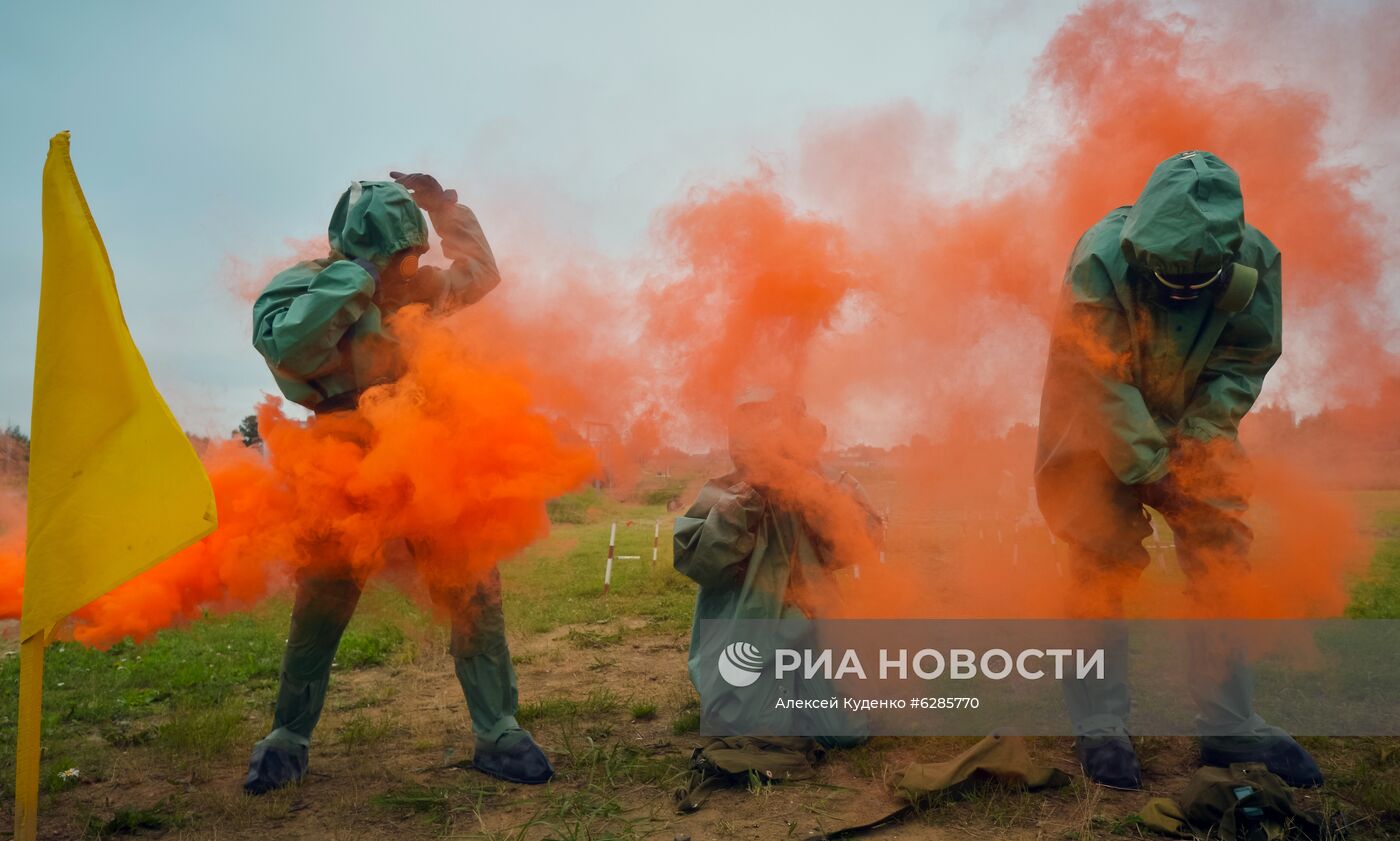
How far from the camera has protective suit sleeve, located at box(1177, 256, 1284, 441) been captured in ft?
12.8

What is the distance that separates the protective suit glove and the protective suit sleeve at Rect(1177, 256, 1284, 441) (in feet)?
12.4

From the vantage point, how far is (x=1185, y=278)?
372cm

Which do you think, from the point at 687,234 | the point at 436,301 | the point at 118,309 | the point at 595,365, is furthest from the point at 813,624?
the point at 118,309

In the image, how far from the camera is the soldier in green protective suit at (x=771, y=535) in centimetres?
480

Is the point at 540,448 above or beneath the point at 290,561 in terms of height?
above

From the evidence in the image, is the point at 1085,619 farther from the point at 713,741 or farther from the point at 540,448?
the point at 540,448

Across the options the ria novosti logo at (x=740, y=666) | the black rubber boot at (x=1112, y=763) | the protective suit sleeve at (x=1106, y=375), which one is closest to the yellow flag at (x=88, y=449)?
the ria novosti logo at (x=740, y=666)

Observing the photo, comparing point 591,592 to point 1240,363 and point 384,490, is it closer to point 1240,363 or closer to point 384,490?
point 384,490

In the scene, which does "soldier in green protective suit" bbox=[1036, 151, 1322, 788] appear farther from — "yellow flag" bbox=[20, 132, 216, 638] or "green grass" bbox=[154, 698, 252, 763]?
"green grass" bbox=[154, 698, 252, 763]

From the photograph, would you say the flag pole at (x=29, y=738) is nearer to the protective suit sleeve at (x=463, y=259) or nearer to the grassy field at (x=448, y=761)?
the grassy field at (x=448, y=761)

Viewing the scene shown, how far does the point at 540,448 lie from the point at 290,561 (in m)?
1.23

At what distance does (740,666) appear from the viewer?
185 inches

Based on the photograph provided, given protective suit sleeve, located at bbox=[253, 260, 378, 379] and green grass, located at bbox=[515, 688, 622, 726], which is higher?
protective suit sleeve, located at bbox=[253, 260, 378, 379]

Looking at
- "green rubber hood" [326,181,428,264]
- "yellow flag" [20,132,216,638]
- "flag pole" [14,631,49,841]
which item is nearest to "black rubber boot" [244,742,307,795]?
"flag pole" [14,631,49,841]
